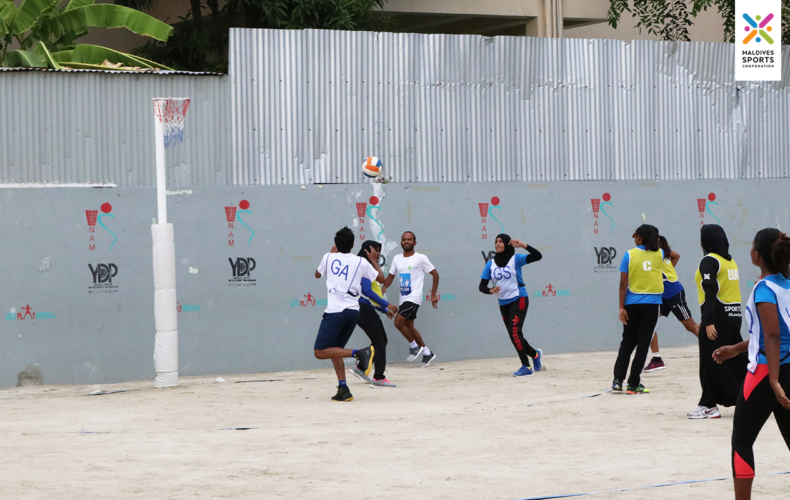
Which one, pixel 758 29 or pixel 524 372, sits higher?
pixel 758 29

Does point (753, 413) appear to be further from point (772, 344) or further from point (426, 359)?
point (426, 359)

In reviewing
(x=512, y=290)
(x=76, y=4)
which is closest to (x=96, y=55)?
(x=76, y=4)

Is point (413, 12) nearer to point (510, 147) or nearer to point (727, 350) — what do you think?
point (510, 147)

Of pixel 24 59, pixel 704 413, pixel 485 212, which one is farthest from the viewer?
pixel 24 59

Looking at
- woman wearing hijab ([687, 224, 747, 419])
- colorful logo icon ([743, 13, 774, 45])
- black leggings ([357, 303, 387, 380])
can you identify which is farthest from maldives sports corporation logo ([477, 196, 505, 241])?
woman wearing hijab ([687, 224, 747, 419])

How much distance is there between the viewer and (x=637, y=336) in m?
10.7

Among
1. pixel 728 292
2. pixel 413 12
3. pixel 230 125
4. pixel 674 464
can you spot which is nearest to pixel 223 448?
pixel 674 464

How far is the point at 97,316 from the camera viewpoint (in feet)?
42.8

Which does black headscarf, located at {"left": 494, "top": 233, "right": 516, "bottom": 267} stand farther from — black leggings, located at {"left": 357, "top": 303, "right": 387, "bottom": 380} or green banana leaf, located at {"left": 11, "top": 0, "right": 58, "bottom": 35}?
green banana leaf, located at {"left": 11, "top": 0, "right": 58, "bottom": 35}

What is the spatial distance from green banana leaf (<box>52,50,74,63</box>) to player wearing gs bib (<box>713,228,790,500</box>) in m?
12.9

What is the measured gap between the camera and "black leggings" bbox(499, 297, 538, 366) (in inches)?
492

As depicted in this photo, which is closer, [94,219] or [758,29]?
[94,219]

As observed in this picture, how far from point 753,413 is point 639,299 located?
523cm

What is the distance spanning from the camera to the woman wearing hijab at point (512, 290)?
12.6 metres
